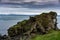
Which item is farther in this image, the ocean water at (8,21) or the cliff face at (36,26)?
the ocean water at (8,21)

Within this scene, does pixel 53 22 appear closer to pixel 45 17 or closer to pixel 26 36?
pixel 45 17

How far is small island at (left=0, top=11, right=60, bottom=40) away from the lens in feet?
13.8

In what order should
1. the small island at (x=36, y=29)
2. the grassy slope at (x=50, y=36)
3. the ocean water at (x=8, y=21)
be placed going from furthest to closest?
the ocean water at (x=8, y=21), the small island at (x=36, y=29), the grassy slope at (x=50, y=36)

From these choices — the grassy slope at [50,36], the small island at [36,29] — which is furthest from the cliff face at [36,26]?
the grassy slope at [50,36]

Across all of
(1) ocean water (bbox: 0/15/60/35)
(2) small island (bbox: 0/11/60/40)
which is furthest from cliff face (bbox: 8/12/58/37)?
(1) ocean water (bbox: 0/15/60/35)

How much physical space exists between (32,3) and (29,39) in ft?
4.76

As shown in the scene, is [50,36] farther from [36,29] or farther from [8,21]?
[8,21]

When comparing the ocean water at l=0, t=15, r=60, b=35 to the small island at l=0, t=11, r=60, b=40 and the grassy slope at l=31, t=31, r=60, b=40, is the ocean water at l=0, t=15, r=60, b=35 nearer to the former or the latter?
the small island at l=0, t=11, r=60, b=40

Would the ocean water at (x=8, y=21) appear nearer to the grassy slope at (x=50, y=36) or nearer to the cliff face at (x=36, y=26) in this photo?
the cliff face at (x=36, y=26)

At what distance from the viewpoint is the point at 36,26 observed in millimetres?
4301

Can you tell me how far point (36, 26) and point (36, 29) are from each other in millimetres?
72

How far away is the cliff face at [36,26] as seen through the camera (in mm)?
4289

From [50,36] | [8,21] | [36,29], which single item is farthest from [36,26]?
[8,21]

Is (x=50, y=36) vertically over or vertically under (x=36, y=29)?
under
